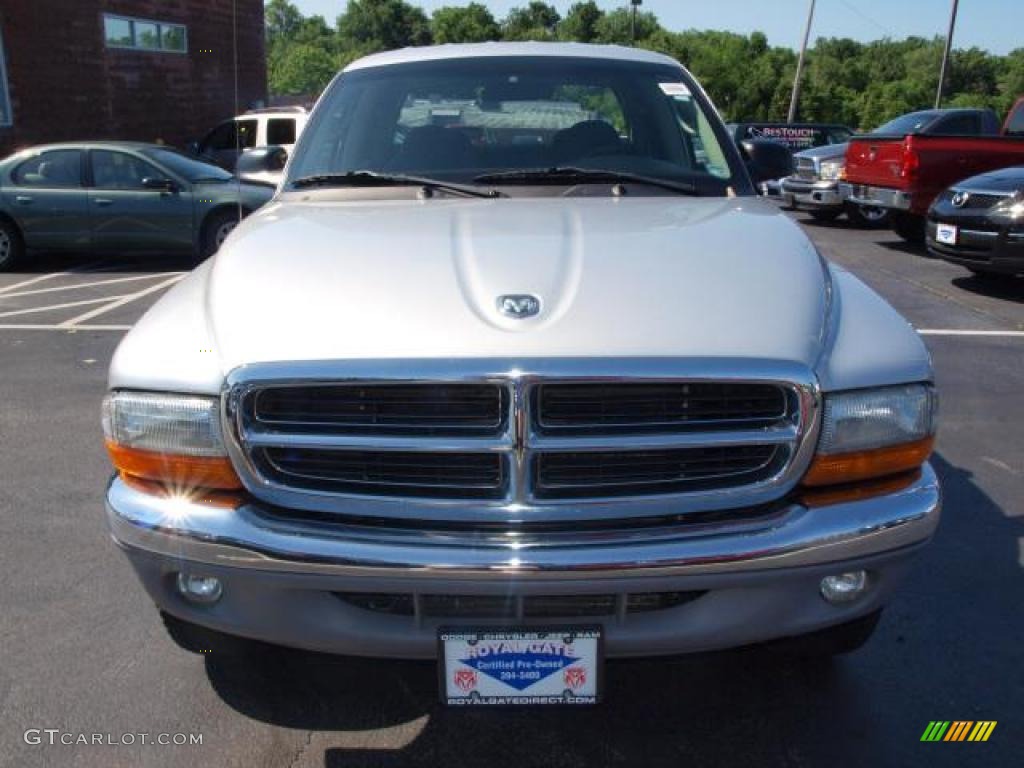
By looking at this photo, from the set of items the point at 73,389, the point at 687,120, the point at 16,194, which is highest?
the point at 687,120

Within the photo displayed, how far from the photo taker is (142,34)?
1923 centimetres

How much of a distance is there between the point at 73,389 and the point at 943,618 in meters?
5.16

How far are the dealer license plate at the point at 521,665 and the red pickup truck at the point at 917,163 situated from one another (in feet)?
35.2

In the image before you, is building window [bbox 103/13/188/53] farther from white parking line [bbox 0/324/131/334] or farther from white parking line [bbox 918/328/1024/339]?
white parking line [bbox 918/328/1024/339]

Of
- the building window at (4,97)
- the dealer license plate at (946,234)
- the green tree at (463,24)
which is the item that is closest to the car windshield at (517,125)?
the dealer license plate at (946,234)

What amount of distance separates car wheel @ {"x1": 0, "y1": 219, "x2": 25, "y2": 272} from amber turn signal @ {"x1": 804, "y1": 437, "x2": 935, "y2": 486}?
35.4 feet

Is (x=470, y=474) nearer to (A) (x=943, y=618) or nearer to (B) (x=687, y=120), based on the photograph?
(A) (x=943, y=618)

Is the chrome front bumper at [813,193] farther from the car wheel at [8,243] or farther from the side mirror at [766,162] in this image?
the side mirror at [766,162]

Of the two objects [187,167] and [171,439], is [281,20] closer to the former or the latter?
[187,167]

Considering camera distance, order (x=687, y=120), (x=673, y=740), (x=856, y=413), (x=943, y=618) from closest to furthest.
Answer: (x=856, y=413) → (x=673, y=740) → (x=943, y=618) → (x=687, y=120)

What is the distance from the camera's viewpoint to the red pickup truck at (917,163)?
→ 11500mm

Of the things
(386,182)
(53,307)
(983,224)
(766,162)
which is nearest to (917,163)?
(983,224)

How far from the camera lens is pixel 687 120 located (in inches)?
157

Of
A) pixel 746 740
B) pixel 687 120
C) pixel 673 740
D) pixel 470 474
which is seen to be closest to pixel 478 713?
pixel 673 740
